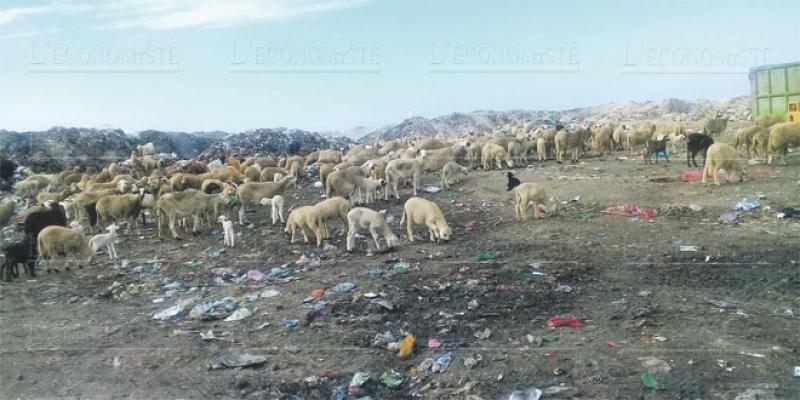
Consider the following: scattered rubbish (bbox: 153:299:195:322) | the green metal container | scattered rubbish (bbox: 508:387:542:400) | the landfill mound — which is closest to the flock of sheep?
the green metal container

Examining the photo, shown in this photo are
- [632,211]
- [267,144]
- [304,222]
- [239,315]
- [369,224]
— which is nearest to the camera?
[239,315]

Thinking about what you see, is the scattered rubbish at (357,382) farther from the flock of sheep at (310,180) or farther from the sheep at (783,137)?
the sheep at (783,137)

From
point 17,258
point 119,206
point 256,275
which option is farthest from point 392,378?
point 119,206

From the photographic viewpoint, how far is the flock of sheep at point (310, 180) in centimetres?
1042

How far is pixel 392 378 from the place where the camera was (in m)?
5.54

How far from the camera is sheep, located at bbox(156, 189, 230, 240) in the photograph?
12.1 metres

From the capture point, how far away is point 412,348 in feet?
19.8

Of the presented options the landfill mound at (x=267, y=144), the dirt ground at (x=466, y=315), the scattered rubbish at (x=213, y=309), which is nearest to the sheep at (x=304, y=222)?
the dirt ground at (x=466, y=315)

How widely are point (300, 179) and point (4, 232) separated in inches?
311

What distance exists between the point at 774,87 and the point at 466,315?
744 inches

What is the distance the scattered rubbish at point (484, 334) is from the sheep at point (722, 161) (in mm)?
8458

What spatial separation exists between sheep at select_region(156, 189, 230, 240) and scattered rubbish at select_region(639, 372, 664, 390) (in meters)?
9.62

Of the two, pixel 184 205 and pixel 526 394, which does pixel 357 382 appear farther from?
pixel 184 205

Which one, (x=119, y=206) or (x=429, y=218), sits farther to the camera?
(x=119, y=206)
